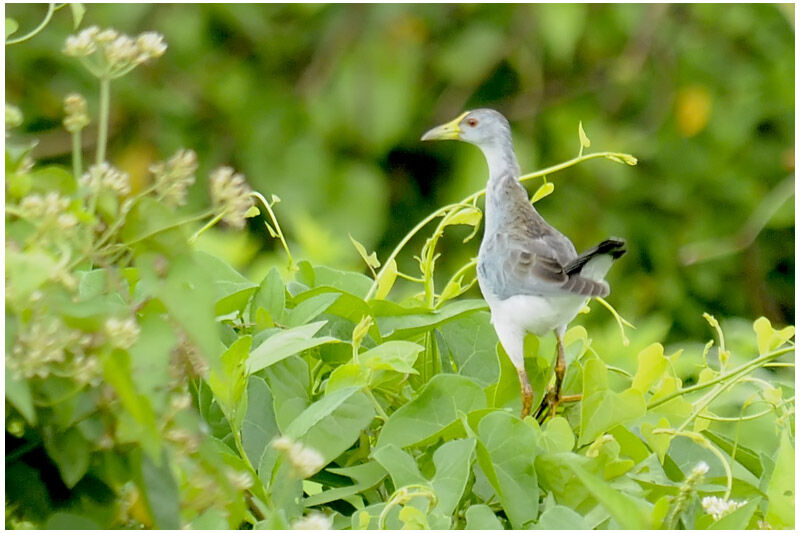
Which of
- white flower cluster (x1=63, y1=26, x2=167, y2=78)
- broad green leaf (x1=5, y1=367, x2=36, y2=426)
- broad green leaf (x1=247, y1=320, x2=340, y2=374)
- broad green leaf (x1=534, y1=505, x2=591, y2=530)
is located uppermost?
white flower cluster (x1=63, y1=26, x2=167, y2=78)

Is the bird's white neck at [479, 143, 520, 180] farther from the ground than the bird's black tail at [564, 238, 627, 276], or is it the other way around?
the bird's black tail at [564, 238, 627, 276]

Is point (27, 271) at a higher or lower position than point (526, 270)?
higher

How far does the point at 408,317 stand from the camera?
1163 millimetres

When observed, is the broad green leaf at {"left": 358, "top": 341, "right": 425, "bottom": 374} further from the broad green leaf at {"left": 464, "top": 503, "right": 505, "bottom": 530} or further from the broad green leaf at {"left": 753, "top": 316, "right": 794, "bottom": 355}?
the broad green leaf at {"left": 753, "top": 316, "right": 794, "bottom": 355}

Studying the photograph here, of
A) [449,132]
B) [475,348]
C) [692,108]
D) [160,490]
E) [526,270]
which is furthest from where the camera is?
[692,108]

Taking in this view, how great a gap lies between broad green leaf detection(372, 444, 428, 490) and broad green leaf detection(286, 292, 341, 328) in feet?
0.67

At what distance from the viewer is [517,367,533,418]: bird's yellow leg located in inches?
44.2

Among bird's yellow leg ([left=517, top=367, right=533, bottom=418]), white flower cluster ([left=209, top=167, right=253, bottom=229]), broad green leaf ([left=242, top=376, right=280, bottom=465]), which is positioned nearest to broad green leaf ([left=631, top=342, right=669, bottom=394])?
bird's yellow leg ([left=517, top=367, right=533, bottom=418])

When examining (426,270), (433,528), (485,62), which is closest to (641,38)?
(485,62)

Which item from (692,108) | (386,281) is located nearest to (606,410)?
(386,281)

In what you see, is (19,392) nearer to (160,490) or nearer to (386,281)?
(160,490)

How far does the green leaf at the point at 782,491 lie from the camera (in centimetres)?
100

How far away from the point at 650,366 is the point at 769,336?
0.43 ft

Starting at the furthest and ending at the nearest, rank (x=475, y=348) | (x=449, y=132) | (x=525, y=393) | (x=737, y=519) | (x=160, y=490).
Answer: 1. (x=449, y=132)
2. (x=475, y=348)
3. (x=525, y=393)
4. (x=737, y=519)
5. (x=160, y=490)
